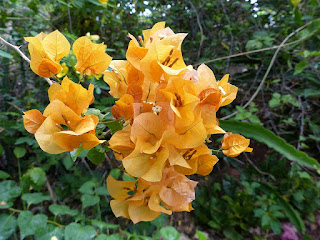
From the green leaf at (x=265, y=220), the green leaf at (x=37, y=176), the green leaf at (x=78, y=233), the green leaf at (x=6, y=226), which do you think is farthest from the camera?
the green leaf at (x=265, y=220)

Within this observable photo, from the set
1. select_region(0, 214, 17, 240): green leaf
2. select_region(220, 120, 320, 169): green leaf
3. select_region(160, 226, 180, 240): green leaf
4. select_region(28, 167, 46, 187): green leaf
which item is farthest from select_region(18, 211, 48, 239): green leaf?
select_region(220, 120, 320, 169): green leaf

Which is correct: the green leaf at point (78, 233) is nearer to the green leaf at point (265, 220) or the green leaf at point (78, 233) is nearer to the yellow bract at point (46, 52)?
the yellow bract at point (46, 52)

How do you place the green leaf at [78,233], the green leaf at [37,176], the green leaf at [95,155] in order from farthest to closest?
the green leaf at [37,176] → the green leaf at [78,233] → the green leaf at [95,155]

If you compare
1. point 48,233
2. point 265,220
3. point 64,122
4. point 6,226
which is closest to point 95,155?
point 64,122

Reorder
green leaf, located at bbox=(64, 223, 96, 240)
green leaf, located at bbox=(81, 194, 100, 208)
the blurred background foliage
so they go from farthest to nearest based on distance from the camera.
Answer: the blurred background foliage < green leaf, located at bbox=(81, 194, 100, 208) < green leaf, located at bbox=(64, 223, 96, 240)

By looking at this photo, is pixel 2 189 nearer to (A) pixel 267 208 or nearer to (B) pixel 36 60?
(B) pixel 36 60

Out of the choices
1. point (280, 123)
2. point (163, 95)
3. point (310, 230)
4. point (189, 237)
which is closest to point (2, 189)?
point (163, 95)

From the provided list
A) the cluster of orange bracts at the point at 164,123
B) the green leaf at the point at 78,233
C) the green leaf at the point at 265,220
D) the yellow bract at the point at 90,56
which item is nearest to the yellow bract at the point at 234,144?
the cluster of orange bracts at the point at 164,123

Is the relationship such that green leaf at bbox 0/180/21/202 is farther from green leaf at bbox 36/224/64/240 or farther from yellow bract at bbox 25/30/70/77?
yellow bract at bbox 25/30/70/77
